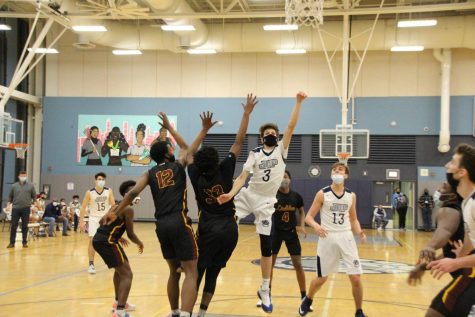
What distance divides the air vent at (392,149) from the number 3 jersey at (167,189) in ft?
68.5

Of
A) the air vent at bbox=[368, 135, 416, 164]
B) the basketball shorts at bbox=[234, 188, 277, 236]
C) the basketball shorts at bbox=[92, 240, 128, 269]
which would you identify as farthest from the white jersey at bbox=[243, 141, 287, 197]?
Result: the air vent at bbox=[368, 135, 416, 164]

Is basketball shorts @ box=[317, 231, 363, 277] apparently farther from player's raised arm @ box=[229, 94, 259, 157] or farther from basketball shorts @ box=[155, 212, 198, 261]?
basketball shorts @ box=[155, 212, 198, 261]

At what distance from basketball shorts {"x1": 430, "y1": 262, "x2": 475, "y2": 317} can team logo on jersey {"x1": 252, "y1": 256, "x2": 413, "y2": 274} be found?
7669 millimetres

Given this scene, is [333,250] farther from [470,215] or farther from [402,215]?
[402,215]

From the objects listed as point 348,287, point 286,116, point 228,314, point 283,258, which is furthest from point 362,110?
point 228,314

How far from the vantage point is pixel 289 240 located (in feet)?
26.8

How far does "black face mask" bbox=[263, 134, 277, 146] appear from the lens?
23.2 ft

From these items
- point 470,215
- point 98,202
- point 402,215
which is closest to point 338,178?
point 470,215

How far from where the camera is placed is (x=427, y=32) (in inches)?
906

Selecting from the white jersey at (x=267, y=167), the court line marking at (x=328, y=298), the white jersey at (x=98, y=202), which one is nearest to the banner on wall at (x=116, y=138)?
the white jersey at (x=98, y=202)

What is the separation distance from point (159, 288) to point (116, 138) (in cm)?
1869

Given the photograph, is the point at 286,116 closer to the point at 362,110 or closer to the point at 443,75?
the point at 362,110

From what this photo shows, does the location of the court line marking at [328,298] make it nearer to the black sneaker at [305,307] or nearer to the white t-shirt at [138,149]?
the black sneaker at [305,307]

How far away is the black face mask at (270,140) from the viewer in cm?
707
